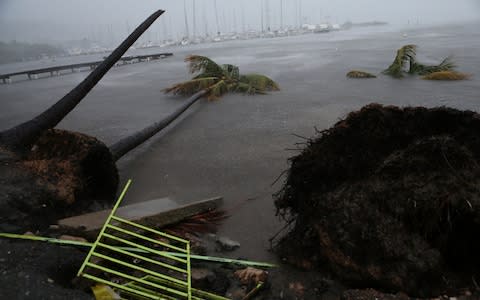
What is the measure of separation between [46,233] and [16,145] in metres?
2.10

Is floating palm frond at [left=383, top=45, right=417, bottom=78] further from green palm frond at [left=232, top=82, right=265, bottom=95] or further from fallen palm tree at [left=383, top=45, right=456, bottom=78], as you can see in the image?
green palm frond at [left=232, top=82, right=265, bottom=95]

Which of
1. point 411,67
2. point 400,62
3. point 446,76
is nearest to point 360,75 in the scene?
point 400,62

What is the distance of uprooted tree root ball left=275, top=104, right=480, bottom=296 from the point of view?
10.4 feet

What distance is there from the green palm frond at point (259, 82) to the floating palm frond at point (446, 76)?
659 centimetres

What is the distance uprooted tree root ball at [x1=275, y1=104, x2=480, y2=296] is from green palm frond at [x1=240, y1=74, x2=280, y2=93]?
36.4ft

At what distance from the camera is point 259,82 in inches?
597

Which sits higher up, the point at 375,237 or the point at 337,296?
the point at 375,237

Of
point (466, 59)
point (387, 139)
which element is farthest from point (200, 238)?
point (466, 59)

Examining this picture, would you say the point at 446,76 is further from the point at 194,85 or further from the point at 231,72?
the point at 194,85

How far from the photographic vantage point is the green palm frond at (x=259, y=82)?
1506 centimetres

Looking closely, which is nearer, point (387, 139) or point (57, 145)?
point (387, 139)

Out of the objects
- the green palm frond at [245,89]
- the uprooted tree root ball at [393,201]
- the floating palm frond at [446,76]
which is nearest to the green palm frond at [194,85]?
the green palm frond at [245,89]

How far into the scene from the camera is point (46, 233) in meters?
4.08

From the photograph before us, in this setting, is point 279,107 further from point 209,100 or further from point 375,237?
point 375,237
